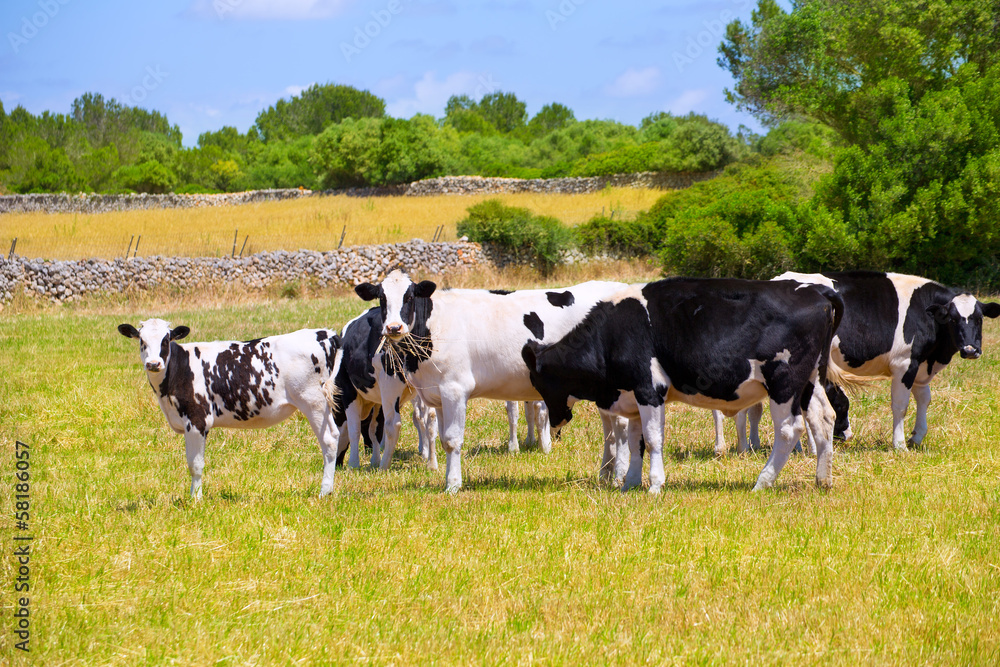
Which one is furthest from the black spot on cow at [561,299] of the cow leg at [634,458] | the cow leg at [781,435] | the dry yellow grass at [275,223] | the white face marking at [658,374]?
the dry yellow grass at [275,223]

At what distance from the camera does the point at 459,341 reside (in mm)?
9047

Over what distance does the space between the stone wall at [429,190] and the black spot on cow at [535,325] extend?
4668cm

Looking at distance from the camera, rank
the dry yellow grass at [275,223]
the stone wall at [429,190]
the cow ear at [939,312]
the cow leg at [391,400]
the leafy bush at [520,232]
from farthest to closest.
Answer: the stone wall at [429,190] < the dry yellow grass at [275,223] < the leafy bush at [520,232] < the cow ear at [939,312] < the cow leg at [391,400]

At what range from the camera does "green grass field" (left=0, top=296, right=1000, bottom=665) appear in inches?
210

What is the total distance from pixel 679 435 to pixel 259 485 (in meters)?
5.13

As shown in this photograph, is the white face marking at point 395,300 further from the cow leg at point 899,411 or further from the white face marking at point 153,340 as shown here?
the cow leg at point 899,411

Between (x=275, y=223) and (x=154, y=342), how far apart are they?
37.9 m

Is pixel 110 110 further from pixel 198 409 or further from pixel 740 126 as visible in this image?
pixel 198 409

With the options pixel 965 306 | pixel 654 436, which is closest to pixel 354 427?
pixel 654 436

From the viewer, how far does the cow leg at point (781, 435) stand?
8.42m

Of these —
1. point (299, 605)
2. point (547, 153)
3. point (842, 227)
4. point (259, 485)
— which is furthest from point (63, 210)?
point (299, 605)

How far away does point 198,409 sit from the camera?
8828 millimetres

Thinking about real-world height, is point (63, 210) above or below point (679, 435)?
above

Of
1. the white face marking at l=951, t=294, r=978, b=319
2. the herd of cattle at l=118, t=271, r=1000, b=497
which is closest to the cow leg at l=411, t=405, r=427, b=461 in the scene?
the herd of cattle at l=118, t=271, r=1000, b=497
